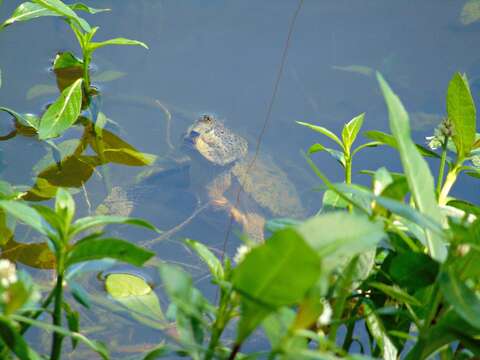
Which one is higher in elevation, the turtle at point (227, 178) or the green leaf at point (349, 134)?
the green leaf at point (349, 134)

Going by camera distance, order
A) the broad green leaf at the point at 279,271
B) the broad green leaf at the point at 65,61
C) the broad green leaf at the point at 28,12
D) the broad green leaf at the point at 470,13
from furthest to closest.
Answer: the broad green leaf at the point at 470,13 → the broad green leaf at the point at 65,61 → the broad green leaf at the point at 28,12 → the broad green leaf at the point at 279,271

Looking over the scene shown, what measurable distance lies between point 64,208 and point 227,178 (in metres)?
1.53

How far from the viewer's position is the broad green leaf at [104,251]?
107 centimetres

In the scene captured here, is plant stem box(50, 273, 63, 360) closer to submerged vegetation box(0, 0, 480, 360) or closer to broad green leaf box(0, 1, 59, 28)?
submerged vegetation box(0, 0, 480, 360)

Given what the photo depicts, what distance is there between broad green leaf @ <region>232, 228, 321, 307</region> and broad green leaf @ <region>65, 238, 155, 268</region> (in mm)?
337

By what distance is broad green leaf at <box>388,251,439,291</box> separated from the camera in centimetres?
112

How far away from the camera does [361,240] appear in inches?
30.3

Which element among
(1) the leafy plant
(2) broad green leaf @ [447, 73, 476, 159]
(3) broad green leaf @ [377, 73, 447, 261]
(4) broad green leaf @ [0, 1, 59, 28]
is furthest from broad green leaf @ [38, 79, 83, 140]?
(3) broad green leaf @ [377, 73, 447, 261]

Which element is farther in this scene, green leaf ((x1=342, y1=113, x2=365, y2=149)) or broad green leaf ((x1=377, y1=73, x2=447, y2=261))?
green leaf ((x1=342, y1=113, x2=365, y2=149))

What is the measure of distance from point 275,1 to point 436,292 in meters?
3.17

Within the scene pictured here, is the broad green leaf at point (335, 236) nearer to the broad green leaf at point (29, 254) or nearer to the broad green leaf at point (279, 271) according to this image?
the broad green leaf at point (279, 271)

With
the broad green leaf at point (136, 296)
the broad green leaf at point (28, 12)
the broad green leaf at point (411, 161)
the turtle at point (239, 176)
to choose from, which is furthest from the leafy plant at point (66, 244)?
the broad green leaf at point (28, 12)

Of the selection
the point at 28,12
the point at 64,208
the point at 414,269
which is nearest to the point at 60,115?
the point at 28,12

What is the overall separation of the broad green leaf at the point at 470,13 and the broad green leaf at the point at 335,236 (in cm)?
350
